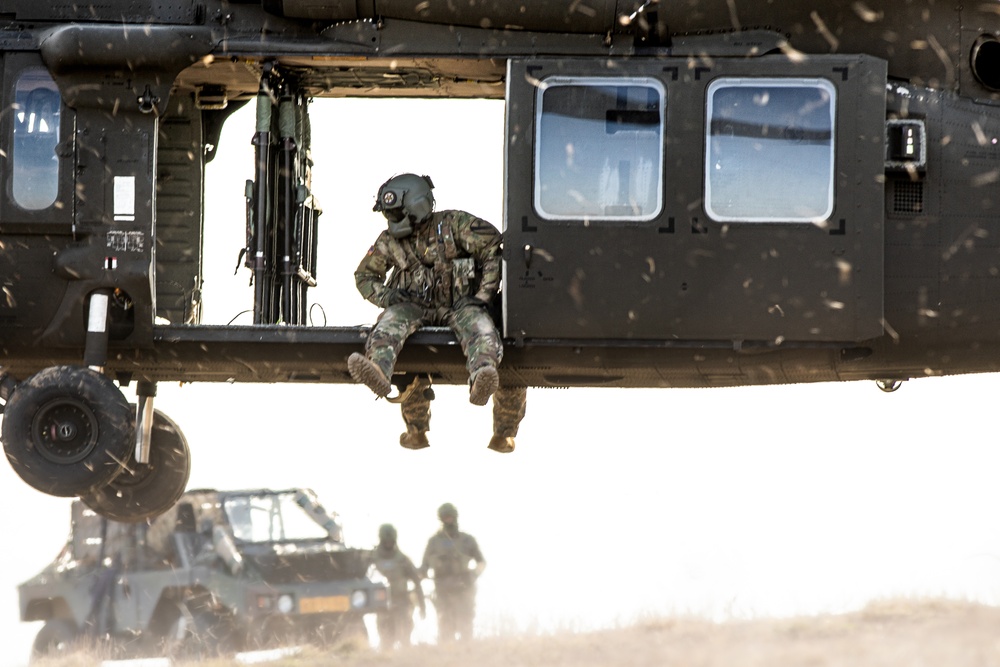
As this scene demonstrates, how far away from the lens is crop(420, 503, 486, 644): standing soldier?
1568 centimetres

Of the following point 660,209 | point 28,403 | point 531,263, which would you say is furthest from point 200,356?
point 660,209

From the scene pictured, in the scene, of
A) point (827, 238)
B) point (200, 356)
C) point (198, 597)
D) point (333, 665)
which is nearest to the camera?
point (827, 238)

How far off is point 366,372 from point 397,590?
7049 mm

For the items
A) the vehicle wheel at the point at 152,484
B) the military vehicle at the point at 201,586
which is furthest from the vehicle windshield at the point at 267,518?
the vehicle wheel at the point at 152,484

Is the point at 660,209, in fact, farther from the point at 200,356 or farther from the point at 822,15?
the point at 200,356

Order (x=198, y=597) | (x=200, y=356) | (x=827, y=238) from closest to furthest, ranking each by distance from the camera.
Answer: (x=827, y=238) → (x=200, y=356) → (x=198, y=597)

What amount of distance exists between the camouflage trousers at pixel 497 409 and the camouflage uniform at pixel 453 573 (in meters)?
5.43

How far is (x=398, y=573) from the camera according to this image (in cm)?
1591

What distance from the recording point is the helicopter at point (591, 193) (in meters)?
9.15

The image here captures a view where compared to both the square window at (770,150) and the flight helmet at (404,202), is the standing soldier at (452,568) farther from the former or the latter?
the square window at (770,150)

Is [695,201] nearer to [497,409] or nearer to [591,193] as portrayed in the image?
[591,193]

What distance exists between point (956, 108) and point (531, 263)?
8.36ft

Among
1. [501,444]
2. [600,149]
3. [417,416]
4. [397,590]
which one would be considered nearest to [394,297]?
[417,416]

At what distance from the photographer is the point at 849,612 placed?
11102 millimetres
